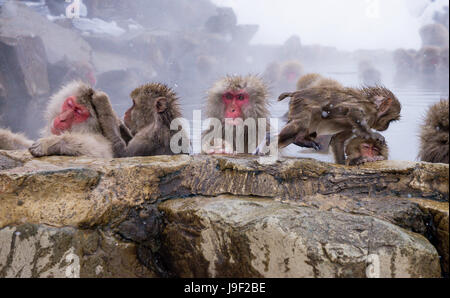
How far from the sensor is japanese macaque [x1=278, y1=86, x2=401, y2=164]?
188 centimetres

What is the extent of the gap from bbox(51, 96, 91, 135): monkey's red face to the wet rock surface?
1.55 feet

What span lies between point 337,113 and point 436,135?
1.61 feet

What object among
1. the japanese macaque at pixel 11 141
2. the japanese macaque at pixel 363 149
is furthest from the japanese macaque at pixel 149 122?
the japanese macaque at pixel 363 149

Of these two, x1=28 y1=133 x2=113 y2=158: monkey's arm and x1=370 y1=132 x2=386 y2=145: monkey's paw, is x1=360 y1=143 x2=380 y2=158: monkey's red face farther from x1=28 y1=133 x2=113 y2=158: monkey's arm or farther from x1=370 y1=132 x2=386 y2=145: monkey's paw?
x1=28 y1=133 x2=113 y2=158: monkey's arm

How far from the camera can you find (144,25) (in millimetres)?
3299

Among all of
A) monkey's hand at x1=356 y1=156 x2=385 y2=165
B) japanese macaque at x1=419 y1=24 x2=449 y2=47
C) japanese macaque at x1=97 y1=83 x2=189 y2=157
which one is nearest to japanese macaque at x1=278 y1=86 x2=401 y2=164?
monkey's hand at x1=356 y1=156 x2=385 y2=165

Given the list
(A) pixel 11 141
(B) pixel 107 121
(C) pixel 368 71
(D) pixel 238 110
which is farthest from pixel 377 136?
(A) pixel 11 141

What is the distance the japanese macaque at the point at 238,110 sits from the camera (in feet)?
7.78

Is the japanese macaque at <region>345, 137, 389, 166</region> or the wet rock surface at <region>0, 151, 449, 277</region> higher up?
the japanese macaque at <region>345, 137, 389, 166</region>

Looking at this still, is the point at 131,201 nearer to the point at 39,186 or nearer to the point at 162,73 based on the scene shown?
the point at 39,186

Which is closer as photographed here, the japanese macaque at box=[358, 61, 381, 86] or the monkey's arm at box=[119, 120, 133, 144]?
the monkey's arm at box=[119, 120, 133, 144]

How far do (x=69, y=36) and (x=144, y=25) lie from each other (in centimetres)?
66

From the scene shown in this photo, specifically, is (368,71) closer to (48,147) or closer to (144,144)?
(144,144)
